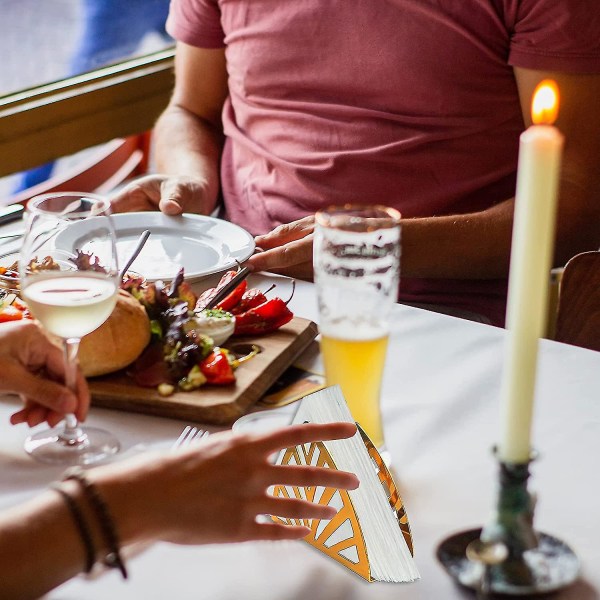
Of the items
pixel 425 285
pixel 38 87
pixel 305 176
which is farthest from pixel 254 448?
pixel 38 87

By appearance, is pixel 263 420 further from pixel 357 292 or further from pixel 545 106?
pixel 545 106

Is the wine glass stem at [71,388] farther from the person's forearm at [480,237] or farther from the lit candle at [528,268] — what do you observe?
the person's forearm at [480,237]

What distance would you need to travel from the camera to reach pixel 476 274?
1.61 meters

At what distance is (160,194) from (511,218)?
25.1 inches

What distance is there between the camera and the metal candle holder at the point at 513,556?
53cm

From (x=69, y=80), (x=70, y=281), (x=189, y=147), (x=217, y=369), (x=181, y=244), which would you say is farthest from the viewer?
(x=69, y=80)

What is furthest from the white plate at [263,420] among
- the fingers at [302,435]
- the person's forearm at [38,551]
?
the person's forearm at [38,551]

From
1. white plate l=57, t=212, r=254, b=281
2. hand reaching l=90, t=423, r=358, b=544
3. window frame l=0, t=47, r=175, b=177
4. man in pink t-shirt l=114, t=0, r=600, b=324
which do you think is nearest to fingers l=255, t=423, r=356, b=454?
hand reaching l=90, t=423, r=358, b=544

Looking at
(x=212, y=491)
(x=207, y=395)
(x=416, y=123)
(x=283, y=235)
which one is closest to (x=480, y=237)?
(x=416, y=123)

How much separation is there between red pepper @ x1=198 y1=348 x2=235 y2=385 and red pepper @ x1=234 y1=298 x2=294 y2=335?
11 centimetres

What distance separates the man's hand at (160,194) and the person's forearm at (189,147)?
0.09m

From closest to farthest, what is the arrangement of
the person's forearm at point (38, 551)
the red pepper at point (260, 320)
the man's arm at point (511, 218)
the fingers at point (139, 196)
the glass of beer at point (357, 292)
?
Result: 1. the person's forearm at point (38, 551)
2. the glass of beer at point (357, 292)
3. the red pepper at point (260, 320)
4. the man's arm at point (511, 218)
5. the fingers at point (139, 196)

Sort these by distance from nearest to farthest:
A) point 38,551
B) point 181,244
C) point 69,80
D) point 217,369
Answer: point 38,551, point 217,369, point 181,244, point 69,80

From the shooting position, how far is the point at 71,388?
93 centimetres
